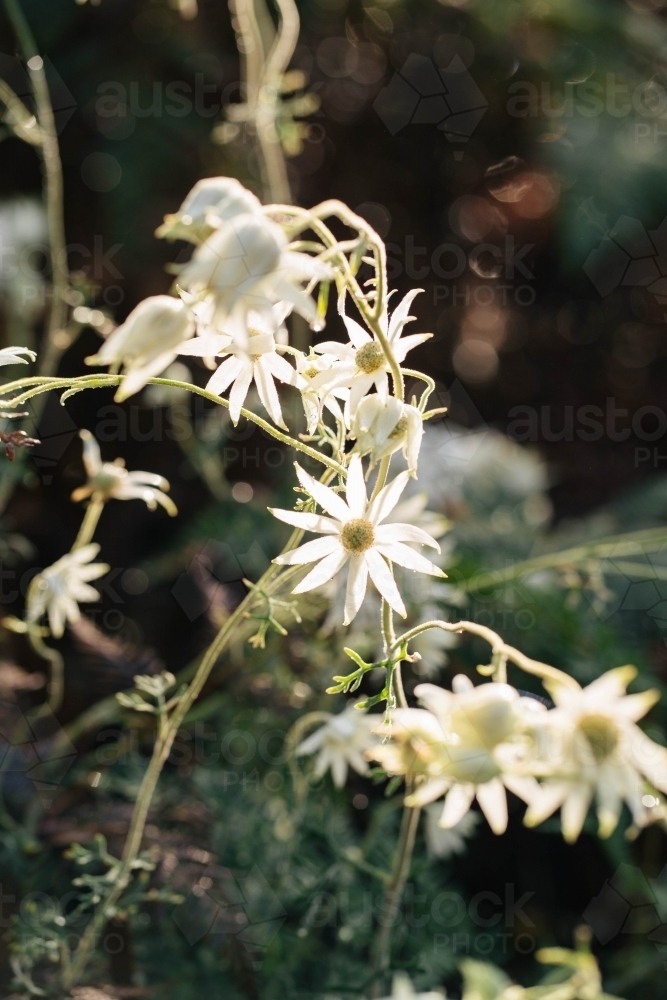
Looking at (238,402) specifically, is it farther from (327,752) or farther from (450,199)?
(450,199)

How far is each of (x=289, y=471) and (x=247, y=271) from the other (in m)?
1.15

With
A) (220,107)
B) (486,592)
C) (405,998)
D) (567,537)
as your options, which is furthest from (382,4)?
(405,998)

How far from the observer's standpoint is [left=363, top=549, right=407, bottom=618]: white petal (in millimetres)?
571

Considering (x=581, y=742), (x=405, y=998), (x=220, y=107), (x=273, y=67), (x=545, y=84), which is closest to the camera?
(x=581, y=742)

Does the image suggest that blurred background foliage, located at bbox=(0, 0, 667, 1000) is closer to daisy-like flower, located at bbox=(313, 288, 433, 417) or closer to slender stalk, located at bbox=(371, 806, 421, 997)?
slender stalk, located at bbox=(371, 806, 421, 997)

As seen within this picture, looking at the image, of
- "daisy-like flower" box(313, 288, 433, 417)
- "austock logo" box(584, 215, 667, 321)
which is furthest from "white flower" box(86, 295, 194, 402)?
"austock logo" box(584, 215, 667, 321)

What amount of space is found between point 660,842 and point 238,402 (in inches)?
43.9

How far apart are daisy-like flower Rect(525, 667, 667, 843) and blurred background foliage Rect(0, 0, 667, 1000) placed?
47 cm

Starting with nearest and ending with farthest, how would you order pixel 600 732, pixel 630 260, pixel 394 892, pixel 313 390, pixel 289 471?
pixel 600 732, pixel 313 390, pixel 394 892, pixel 289 471, pixel 630 260

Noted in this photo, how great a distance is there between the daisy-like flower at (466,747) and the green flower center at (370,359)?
218 millimetres

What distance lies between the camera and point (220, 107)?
224 cm

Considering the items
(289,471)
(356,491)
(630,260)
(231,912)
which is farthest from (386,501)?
(630,260)

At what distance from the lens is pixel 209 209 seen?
45 cm

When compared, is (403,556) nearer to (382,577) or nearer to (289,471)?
(382,577)
